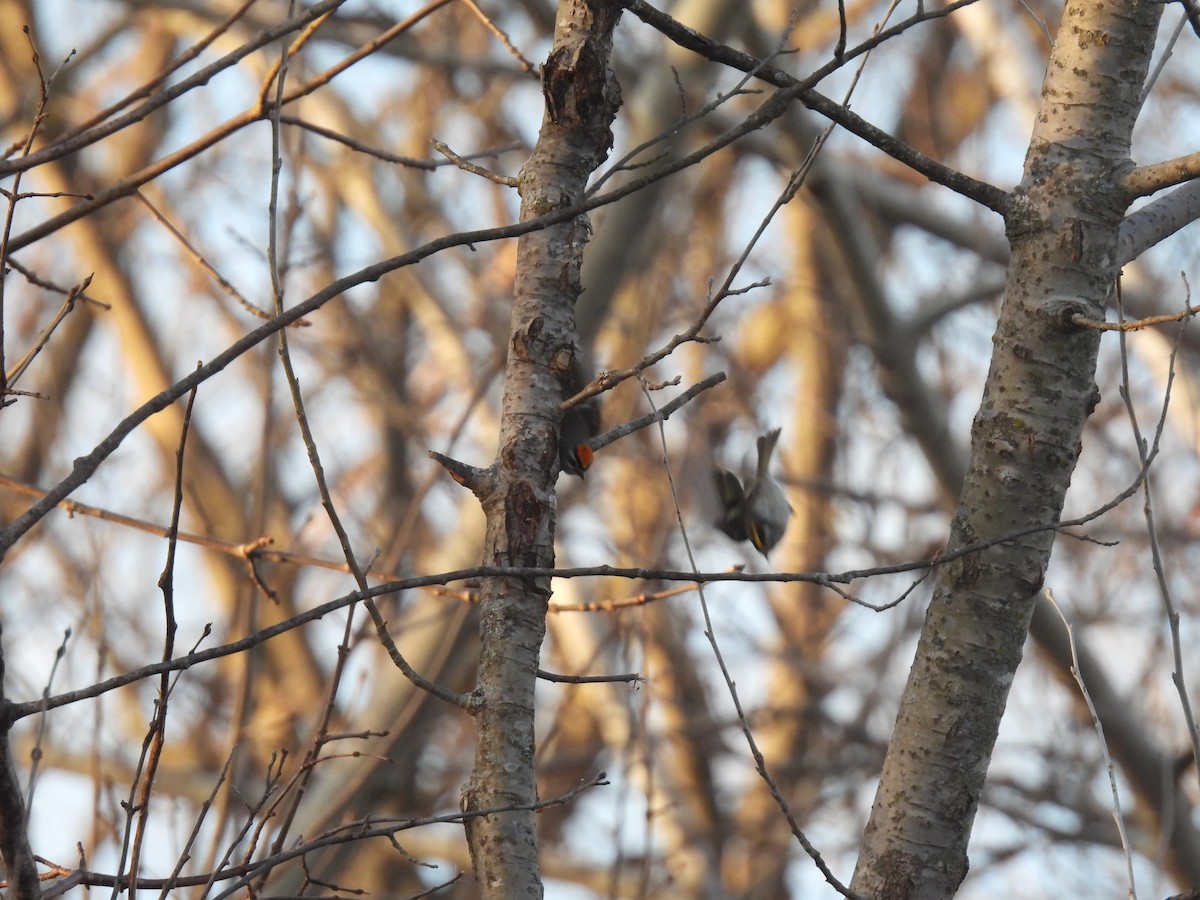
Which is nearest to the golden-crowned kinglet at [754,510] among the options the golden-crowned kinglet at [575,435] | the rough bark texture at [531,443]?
the golden-crowned kinglet at [575,435]

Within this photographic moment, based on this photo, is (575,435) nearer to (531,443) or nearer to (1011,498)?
(531,443)

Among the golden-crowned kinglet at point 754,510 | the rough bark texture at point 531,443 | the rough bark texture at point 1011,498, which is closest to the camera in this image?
the rough bark texture at point 531,443

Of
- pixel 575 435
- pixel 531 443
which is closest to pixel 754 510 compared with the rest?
pixel 575 435

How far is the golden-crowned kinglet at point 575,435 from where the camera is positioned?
165 cm

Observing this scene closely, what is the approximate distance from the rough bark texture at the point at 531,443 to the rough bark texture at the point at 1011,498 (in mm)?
535

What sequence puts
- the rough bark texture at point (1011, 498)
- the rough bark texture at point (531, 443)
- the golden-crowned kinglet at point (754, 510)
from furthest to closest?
1. the golden-crowned kinglet at point (754, 510)
2. the rough bark texture at point (1011, 498)
3. the rough bark texture at point (531, 443)

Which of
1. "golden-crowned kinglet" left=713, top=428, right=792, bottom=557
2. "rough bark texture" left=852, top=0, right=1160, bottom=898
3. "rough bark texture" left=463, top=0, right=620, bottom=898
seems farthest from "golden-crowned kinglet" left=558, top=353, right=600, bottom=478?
"golden-crowned kinglet" left=713, top=428, right=792, bottom=557

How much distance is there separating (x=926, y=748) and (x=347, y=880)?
230 inches

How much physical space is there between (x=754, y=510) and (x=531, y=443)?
46.2 inches

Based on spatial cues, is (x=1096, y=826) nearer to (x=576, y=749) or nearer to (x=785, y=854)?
(x=785, y=854)

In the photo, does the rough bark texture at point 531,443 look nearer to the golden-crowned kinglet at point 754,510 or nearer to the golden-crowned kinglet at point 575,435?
the golden-crowned kinglet at point 575,435

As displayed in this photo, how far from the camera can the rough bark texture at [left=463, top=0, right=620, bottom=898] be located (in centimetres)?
146

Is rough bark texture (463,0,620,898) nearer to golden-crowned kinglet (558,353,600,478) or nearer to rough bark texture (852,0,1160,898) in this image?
golden-crowned kinglet (558,353,600,478)

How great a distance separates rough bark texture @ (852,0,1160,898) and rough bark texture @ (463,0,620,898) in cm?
54
